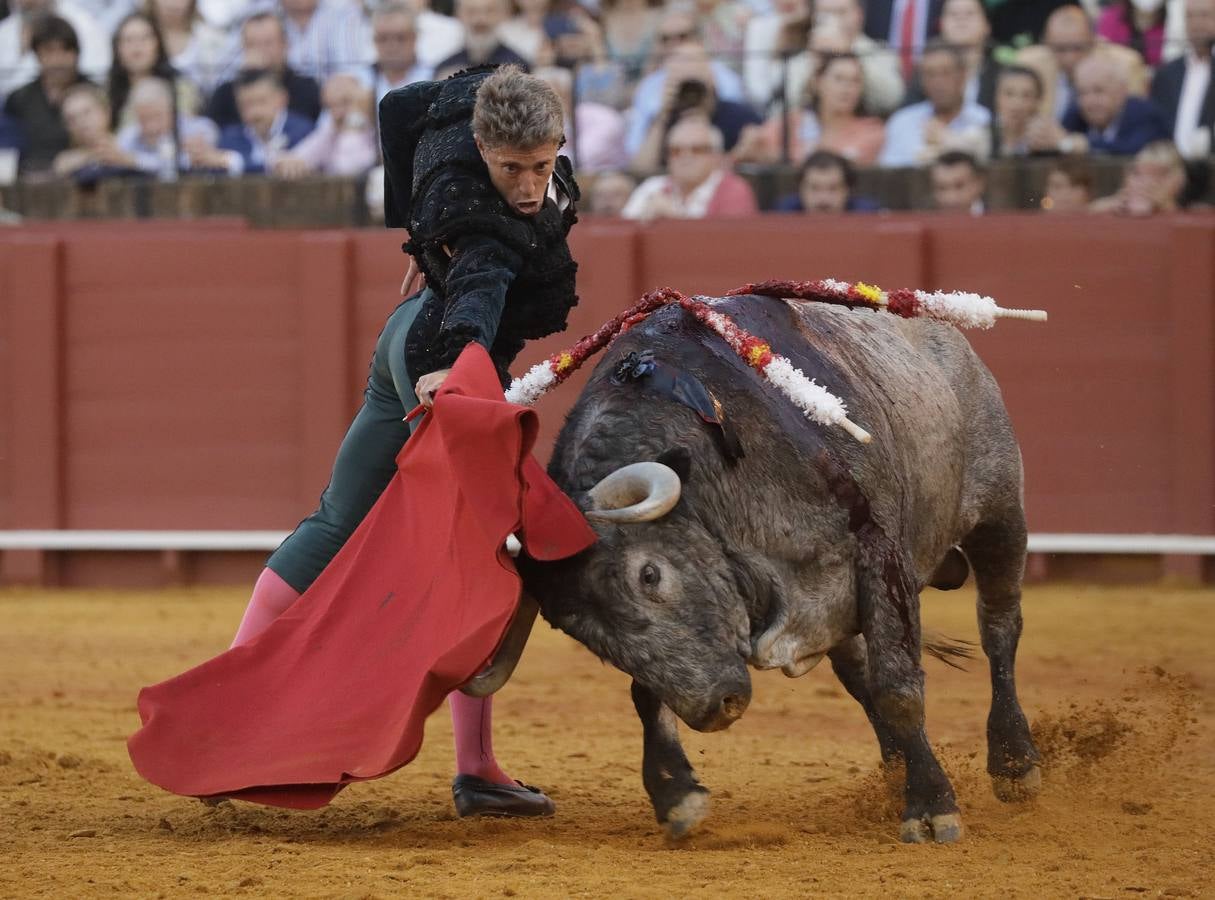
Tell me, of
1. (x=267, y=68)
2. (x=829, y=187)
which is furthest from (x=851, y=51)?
(x=267, y=68)

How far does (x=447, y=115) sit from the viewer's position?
3.51 metres

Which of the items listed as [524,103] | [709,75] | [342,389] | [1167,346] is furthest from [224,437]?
[524,103]

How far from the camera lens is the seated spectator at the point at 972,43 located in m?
8.11

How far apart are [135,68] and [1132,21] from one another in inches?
192

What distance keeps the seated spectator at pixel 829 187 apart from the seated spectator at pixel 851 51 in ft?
1.48

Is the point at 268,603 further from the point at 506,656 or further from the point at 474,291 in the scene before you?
the point at 474,291

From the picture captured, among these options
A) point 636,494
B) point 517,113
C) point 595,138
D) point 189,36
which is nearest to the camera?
point 517,113

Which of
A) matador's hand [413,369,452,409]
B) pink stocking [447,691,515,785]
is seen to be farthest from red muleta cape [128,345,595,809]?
pink stocking [447,691,515,785]

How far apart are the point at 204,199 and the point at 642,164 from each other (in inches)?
91.3

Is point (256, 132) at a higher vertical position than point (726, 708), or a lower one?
higher

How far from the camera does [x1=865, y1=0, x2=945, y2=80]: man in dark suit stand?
8.55 m

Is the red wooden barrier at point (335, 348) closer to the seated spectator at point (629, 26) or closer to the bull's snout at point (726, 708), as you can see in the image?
the seated spectator at point (629, 26)

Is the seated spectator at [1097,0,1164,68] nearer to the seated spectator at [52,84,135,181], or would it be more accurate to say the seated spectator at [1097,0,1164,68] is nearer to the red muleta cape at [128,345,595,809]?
the seated spectator at [52,84,135,181]

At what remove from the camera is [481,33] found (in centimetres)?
904
